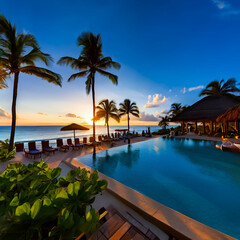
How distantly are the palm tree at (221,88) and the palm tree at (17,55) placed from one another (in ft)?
89.3

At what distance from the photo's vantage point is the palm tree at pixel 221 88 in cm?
2047

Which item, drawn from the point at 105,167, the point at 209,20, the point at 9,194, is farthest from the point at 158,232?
the point at 209,20

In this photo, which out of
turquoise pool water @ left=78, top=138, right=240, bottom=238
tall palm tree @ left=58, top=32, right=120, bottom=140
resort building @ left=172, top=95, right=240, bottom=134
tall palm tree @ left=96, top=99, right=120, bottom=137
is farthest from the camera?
tall palm tree @ left=96, top=99, right=120, bottom=137

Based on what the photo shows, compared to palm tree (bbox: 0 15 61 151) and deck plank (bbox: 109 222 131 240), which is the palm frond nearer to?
palm tree (bbox: 0 15 61 151)

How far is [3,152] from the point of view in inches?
260

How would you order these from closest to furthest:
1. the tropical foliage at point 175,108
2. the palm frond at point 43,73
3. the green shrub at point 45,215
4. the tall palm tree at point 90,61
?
1. the green shrub at point 45,215
2. the palm frond at point 43,73
3. the tall palm tree at point 90,61
4. the tropical foliage at point 175,108

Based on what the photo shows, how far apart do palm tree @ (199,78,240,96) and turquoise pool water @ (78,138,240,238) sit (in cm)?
1801

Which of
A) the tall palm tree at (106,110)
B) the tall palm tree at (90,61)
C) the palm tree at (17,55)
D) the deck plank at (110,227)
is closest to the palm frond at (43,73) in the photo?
the palm tree at (17,55)

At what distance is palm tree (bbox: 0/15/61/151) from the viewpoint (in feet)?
22.2

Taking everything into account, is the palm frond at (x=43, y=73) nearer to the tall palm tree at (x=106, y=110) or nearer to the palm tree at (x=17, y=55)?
the palm tree at (x=17, y=55)

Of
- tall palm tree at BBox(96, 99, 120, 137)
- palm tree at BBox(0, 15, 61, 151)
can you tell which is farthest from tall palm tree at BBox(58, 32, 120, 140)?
tall palm tree at BBox(96, 99, 120, 137)

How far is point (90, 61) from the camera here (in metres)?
12.5

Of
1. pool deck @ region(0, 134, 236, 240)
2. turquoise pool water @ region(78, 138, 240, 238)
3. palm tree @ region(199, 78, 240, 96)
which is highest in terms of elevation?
palm tree @ region(199, 78, 240, 96)

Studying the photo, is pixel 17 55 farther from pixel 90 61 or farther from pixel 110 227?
pixel 110 227
